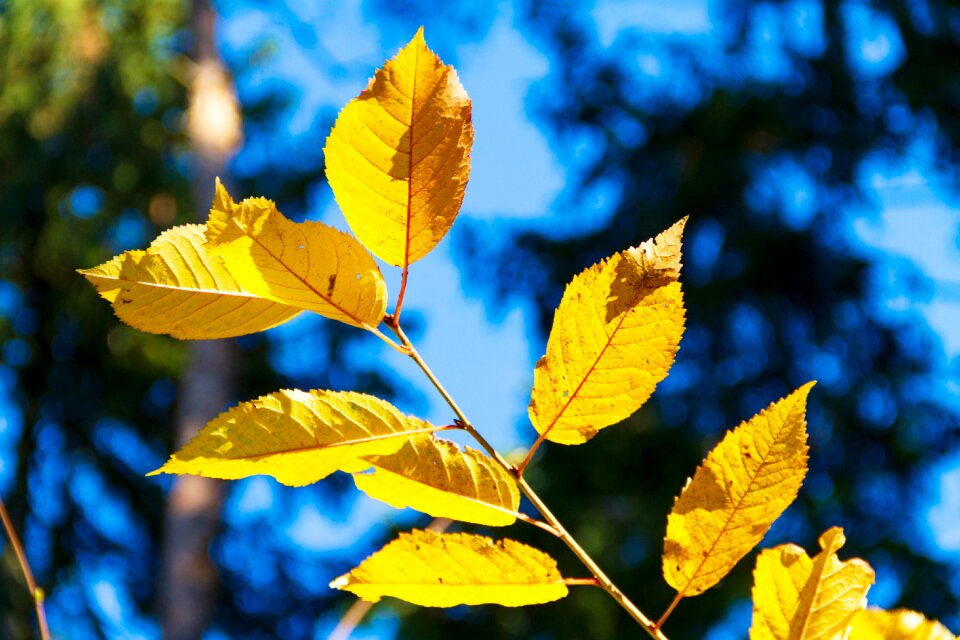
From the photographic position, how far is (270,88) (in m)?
6.68

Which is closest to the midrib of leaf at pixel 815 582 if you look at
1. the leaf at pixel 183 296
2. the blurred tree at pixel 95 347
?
the leaf at pixel 183 296

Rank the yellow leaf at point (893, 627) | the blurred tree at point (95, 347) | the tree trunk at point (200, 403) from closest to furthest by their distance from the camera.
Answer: the yellow leaf at point (893, 627) → the tree trunk at point (200, 403) → the blurred tree at point (95, 347)

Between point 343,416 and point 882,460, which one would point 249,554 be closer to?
point 882,460

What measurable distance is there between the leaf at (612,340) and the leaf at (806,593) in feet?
0.26

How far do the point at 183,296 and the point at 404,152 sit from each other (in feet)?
0.35

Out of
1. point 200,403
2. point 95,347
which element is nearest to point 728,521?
point 200,403

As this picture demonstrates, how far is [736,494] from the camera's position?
368 millimetres

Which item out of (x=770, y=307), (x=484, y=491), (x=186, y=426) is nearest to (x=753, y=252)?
(x=770, y=307)

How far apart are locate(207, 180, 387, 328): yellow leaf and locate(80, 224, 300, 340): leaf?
11 millimetres

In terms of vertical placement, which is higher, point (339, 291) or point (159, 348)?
point (339, 291)

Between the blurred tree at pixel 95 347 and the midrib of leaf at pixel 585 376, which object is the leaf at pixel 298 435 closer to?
the midrib of leaf at pixel 585 376

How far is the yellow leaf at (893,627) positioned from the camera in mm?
333

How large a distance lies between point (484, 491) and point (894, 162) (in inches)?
210

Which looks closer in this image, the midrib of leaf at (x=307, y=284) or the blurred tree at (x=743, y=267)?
the midrib of leaf at (x=307, y=284)
